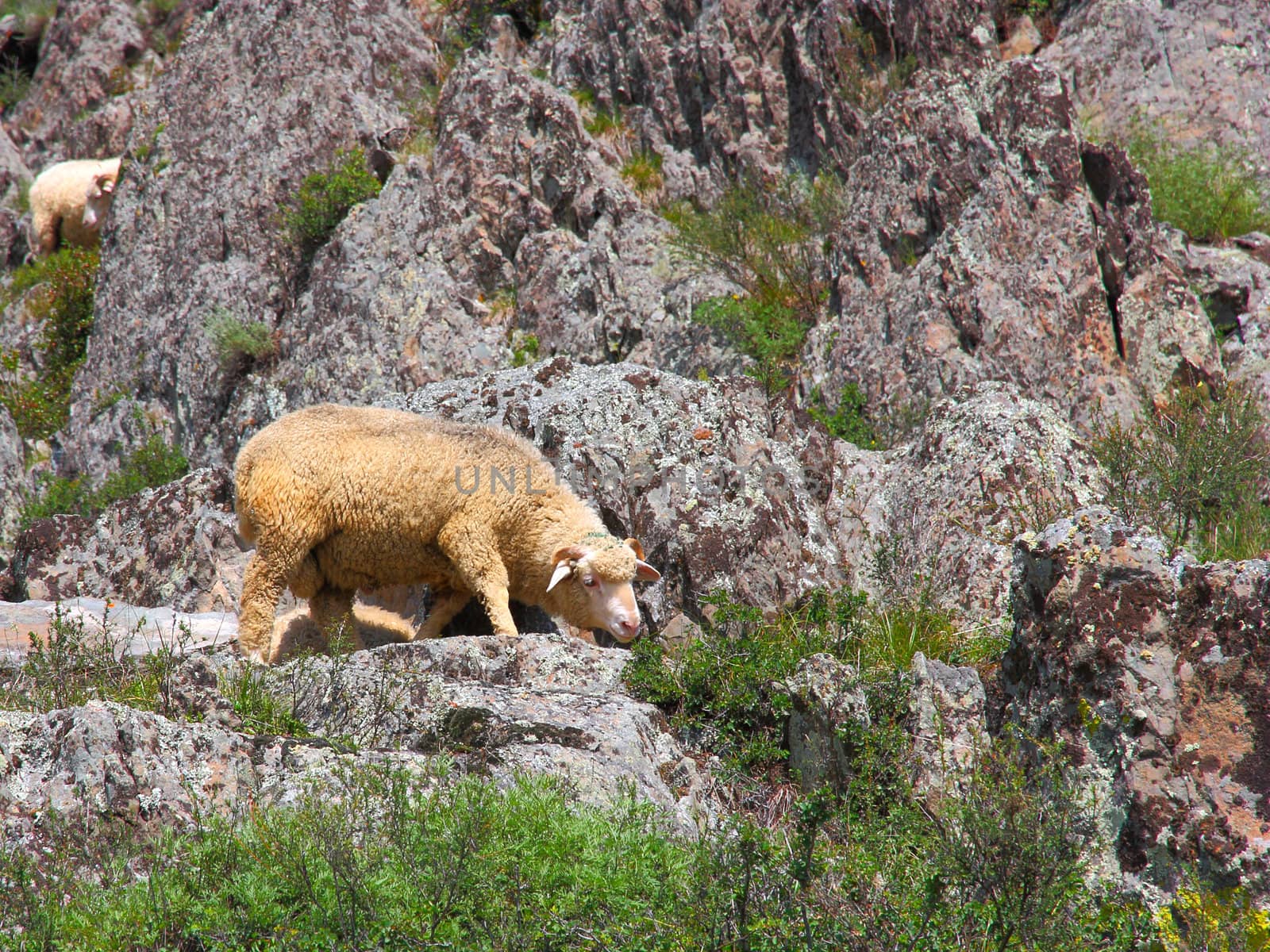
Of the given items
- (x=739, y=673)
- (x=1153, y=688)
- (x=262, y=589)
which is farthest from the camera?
(x=262, y=589)

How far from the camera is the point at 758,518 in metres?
9.08

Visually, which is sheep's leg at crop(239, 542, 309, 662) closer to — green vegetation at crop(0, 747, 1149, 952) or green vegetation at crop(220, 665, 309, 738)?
green vegetation at crop(220, 665, 309, 738)

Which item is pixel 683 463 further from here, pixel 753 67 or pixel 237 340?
pixel 753 67

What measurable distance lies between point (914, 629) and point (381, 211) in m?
9.44

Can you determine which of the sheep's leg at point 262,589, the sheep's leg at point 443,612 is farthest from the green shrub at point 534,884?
the sheep's leg at point 443,612

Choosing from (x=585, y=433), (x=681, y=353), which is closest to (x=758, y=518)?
(x=585, y=433)

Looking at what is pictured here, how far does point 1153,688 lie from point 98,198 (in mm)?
19025

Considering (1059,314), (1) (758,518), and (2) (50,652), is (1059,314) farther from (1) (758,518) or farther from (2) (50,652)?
(2) (50,652)

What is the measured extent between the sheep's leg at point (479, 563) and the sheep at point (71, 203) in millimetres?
14236

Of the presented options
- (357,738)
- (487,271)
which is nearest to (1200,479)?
(357,738)

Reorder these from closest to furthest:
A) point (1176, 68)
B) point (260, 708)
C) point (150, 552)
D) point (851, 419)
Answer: point (260, 708), point (150, 552), point (851, 419), point (1176, 68)

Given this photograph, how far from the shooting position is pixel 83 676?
7.00m

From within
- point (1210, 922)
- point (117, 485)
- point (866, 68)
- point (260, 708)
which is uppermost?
point (866, 68)

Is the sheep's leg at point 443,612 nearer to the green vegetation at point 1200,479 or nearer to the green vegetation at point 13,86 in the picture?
the green vegetation at point 1200,479
